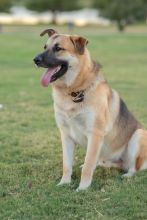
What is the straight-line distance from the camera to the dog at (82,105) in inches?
240

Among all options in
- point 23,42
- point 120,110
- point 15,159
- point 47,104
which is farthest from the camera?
point 23,42

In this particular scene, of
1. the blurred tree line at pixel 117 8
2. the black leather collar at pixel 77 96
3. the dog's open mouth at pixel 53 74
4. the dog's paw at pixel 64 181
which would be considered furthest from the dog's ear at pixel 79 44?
the blurred tree line at pixel 117 8

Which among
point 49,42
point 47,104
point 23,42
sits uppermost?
point 49,42

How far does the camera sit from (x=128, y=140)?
681cm

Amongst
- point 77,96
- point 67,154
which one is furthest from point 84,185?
point 77,96

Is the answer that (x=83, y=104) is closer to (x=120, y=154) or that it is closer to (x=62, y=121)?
(x=62, y=121)

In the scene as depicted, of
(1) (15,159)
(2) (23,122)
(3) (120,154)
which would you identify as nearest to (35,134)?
(2) (23,122)

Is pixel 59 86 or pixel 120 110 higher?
pixel 59 86

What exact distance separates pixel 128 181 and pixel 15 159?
6.20 feet

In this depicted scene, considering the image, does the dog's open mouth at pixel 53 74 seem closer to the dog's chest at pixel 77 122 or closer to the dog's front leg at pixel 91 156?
the dog's chest at pixel 77 122

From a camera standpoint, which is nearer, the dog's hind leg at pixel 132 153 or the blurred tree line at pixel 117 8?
the dog's hind leg at pixel 132 153

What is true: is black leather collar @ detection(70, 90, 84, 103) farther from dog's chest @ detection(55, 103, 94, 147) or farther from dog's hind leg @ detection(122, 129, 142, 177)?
dog's hind leg @ detection(122, 129, 142, 177)

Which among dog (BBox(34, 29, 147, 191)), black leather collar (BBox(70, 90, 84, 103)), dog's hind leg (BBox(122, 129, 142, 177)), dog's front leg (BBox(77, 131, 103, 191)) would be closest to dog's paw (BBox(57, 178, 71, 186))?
dog (BBox(34, 29, 147, 191))

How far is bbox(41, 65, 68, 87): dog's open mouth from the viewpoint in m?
6.07
